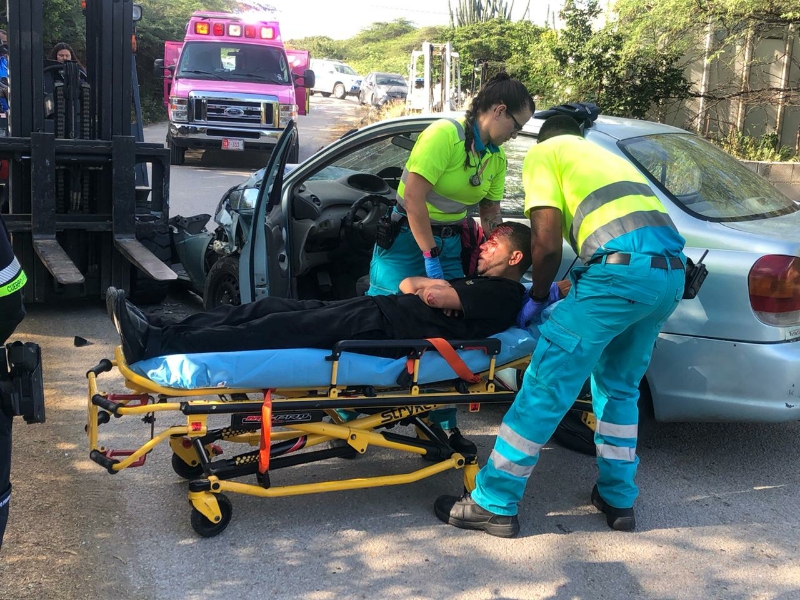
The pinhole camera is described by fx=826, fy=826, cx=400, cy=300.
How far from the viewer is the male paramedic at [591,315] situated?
3.17 meters

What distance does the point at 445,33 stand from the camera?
1209 inches

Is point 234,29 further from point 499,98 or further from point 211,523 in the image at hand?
point 211,523

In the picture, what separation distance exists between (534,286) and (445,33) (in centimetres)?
2890

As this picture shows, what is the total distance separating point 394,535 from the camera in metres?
3.39

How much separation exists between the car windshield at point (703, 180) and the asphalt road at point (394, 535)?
4.12 feet

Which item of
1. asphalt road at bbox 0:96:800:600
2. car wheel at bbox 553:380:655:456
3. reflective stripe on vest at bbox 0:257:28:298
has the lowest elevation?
asphalt road at bbox 0:96:800:600

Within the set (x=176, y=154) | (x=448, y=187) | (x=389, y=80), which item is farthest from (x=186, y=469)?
(x=389, y=80)

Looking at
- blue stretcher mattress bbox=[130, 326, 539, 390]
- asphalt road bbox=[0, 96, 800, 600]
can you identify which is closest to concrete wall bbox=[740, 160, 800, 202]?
asphalt road bbox=[0, 96, 800, 600]

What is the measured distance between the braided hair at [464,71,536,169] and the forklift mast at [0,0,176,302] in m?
2.55

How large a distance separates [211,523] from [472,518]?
3.46 feet

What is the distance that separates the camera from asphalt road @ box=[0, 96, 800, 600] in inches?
119

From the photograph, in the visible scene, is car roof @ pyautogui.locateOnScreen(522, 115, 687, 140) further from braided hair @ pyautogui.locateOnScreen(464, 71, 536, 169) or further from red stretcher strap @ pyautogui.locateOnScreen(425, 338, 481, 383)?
red stretcher strap @ pyautogui.locateOnScreen(425, 338, 481, 383)

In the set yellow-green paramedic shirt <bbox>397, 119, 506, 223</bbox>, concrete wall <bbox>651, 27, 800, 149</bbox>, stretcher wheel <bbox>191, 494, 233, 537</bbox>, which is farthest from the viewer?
concrete wall <bbox>651, 27, 800, 149</bbox>

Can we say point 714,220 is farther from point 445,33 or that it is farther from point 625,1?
point 445,33
